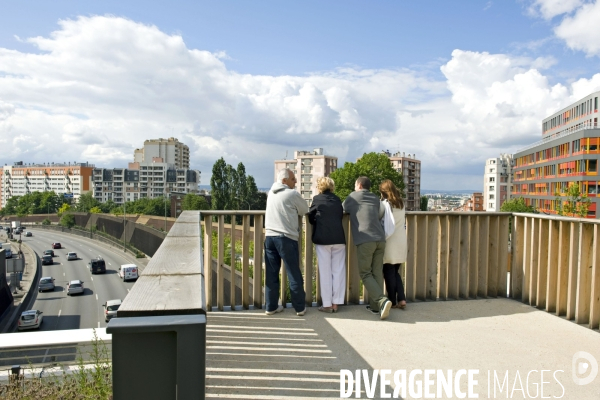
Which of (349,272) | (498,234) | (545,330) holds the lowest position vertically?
(545,330)

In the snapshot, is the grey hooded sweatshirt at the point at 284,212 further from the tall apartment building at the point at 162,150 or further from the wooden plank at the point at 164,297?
the tall apartment building at the point at 162,150

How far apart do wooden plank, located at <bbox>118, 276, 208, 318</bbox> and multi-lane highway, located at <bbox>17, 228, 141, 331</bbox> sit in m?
24.1

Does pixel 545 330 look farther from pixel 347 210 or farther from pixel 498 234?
pixel 347 210

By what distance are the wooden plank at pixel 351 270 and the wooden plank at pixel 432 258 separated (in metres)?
1.01

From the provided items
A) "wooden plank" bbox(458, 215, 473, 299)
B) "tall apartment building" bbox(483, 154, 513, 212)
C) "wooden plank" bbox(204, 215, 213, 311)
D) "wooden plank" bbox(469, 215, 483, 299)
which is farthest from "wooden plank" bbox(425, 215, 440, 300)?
"tall apartment building" bbox(483, 154, 513, 212)

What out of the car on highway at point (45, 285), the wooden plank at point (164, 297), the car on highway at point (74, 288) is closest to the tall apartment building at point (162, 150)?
the car on highway at point (45, 285)

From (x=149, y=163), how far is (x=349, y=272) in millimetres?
174386

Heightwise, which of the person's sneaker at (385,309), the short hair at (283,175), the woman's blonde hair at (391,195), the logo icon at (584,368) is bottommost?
the logo icon at (584,368)

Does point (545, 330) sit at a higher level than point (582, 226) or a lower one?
lower

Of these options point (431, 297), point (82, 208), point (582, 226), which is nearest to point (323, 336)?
point (431, 297)

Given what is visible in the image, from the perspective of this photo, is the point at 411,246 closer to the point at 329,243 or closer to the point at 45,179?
the point at 329,243

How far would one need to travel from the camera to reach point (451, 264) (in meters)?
5.96

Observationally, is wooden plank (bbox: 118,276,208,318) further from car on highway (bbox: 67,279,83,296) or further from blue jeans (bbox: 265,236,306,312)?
car on highway (bbox: 67,279,83,296)

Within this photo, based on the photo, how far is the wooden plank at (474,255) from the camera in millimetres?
6020
